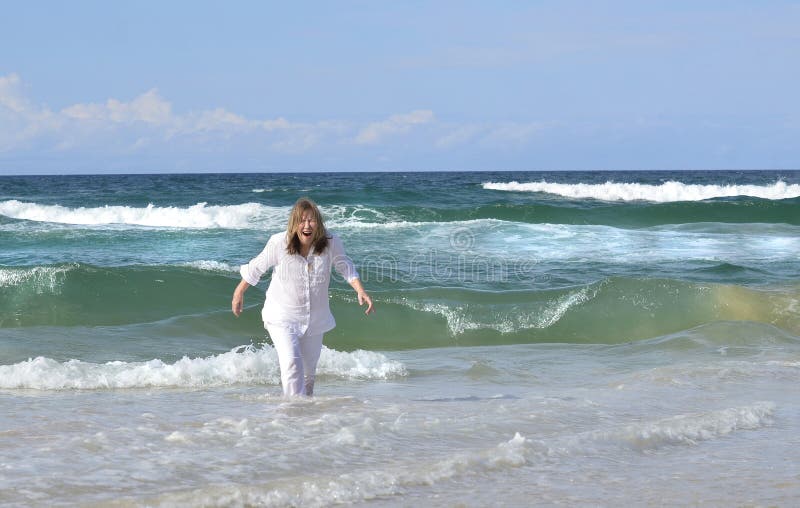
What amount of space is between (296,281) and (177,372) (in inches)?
83.5

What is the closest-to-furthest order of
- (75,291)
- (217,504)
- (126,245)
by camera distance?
(217,504)
(75,291)
(126,245)

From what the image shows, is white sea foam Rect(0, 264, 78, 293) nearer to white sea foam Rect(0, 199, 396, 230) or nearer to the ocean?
the ocean

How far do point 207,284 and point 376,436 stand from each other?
30.5 feet

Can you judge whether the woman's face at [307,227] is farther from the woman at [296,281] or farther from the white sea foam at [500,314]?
the white sea foam at [500,314]

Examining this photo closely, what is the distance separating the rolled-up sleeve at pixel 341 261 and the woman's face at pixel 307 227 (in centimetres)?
Answer: 23

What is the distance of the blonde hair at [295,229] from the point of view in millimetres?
5953

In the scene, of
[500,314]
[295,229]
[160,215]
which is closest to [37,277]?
[500,314]

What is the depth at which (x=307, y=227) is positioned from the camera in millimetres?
5984

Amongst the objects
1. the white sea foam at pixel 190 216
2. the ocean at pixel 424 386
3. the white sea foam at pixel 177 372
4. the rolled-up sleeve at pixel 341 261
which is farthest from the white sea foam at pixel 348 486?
the white sea foam at pixel 190 216

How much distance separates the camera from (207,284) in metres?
14.2

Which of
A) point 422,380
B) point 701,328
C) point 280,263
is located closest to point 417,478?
point 280,263

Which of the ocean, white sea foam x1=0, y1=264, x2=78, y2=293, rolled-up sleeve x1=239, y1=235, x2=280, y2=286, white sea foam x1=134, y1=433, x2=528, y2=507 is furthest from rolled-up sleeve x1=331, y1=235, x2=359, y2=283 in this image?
white sea foam x1=0, y1=264, x2=78, y2=293

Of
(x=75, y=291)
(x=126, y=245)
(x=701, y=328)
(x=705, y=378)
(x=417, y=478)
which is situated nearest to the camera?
(x=417, y=478)

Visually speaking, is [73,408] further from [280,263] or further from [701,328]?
[701,328]
